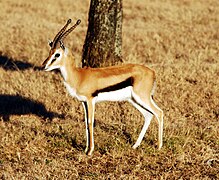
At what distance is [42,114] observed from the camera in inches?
361

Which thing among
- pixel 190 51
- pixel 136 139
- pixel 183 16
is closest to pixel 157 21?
pixel 183 16

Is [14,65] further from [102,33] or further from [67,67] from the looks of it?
[67,67]

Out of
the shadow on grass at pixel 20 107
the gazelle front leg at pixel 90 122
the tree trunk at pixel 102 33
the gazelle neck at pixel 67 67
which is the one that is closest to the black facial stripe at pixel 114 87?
the gazelle front leg at pixel 90 122

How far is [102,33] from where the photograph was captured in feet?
35.5

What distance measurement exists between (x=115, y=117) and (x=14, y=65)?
4.62 meters

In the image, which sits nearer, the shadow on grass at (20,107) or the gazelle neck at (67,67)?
the gazelle neck at (67,67)

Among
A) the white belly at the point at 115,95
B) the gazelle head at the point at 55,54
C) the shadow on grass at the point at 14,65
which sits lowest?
the white belly at the point at 115,95

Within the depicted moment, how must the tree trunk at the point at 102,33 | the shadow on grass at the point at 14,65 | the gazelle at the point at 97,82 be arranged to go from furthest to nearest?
the shadow on grass at the point at 14,65, the tree trunk at the point at 102,33, the gazelle at the point at 97,82

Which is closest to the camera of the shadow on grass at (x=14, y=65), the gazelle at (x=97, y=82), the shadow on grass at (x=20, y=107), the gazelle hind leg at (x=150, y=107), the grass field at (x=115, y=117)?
the grass field at (x=115, y=117)

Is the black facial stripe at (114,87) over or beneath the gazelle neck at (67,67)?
beneath

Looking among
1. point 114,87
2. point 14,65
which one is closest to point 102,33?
point 14,65

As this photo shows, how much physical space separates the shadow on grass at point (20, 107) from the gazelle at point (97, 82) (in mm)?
2053

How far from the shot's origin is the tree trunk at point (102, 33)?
10773 millimetres

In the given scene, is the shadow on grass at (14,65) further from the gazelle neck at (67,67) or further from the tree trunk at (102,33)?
the gazelle neck at (67,67)
